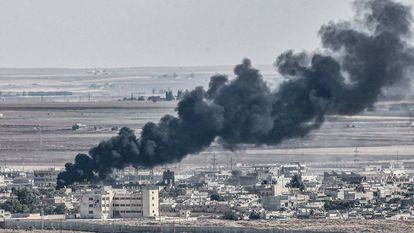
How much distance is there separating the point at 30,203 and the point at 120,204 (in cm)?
620

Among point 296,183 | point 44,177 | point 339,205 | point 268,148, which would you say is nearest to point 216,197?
point 339,205

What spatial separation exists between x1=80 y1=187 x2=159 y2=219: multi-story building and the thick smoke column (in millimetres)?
11356

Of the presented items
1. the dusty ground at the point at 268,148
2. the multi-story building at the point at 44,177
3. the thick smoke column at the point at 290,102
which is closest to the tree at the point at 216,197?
the thick smoke column at the point at 290,102

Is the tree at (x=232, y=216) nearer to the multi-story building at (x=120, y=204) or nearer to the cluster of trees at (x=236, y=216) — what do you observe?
the cluster of trees at (x=236, y=216)

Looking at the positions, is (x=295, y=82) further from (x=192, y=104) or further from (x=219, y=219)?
(x=219, y=219)

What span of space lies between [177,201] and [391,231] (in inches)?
809

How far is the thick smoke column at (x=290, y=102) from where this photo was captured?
402ft

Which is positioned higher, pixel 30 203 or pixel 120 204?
pixel 30 203

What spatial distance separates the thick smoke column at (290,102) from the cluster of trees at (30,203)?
4.33 metres

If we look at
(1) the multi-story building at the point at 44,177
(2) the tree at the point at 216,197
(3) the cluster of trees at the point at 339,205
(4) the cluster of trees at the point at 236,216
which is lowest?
(4) the cluster of trees at the point at 236,216

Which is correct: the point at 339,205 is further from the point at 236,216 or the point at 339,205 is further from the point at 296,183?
the point at 296,183

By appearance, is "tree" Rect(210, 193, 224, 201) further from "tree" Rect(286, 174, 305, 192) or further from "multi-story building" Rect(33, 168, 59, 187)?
"multi-story building" Rect(33, 168, 59, 187)

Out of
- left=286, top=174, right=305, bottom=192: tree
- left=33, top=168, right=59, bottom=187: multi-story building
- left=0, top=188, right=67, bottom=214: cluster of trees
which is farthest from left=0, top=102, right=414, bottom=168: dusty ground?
left=0, top=188, right=67, bottom=214: cluster of trees

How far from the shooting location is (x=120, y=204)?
363ft
